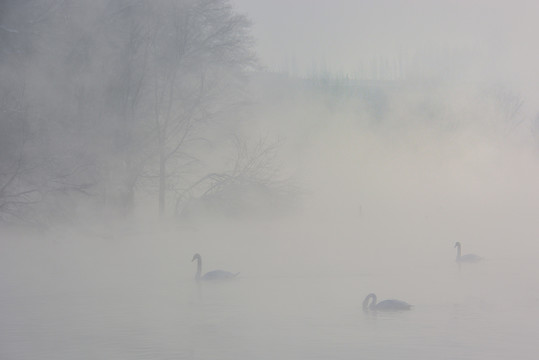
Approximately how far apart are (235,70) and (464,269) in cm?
1031

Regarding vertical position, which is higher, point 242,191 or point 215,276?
point 242,191

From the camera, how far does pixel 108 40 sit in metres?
18.8

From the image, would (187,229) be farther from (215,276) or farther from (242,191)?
(215,276)

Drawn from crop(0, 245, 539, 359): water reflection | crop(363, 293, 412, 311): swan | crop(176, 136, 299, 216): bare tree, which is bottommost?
crop(0, 245, 539, 359): water reflection

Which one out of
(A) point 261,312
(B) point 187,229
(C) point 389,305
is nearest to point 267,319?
(A) point 261,312

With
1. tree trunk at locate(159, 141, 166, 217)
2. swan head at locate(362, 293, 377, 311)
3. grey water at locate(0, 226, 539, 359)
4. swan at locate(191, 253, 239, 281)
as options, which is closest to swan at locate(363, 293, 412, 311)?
swan head at locate(362, 293, 377, 311)

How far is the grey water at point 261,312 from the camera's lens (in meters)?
7.95

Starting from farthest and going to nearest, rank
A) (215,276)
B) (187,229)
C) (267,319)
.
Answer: (187,229), (215,276), (267,319)

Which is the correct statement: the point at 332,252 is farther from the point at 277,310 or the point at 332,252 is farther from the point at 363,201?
the point at 363,201

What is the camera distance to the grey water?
7.95 meters

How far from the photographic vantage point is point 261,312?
32.7ft

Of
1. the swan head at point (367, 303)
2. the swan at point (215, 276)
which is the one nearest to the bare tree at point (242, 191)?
the swan at point (215, 276)

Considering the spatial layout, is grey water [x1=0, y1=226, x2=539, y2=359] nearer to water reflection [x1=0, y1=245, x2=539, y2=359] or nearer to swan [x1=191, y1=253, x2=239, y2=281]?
water reflection [x1=0, y1=245, x2=539, y2=359]

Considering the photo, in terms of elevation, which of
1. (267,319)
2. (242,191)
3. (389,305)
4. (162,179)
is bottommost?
(267,319)
